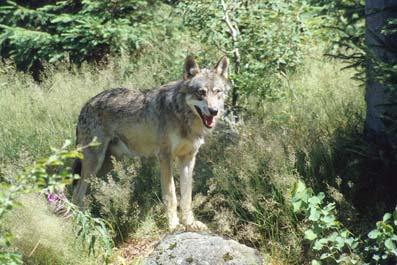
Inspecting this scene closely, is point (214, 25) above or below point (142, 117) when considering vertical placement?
above

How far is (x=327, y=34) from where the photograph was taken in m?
11.8

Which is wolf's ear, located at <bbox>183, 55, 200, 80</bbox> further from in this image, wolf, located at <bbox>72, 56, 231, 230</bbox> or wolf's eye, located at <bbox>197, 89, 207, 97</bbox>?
wolf's eye, located at <bbox>197, 89, 207, 97</bbox>

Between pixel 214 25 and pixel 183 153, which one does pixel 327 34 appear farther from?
pixel 183 153

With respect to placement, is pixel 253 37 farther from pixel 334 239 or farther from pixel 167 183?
pixel 334 239

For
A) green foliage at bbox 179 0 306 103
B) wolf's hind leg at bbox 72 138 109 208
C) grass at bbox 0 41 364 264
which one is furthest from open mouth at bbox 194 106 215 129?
green foliage at bbox 179 0 306 103

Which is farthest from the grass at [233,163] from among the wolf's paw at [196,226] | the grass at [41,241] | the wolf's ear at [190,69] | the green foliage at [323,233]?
the wolf's ear at [190,69]

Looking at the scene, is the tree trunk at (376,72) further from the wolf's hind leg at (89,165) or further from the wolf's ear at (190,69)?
the wolf's hind leg at (89,165)

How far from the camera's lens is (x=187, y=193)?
7.53 metres

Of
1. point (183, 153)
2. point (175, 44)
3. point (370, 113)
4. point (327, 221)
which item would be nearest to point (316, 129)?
point (370, 113)

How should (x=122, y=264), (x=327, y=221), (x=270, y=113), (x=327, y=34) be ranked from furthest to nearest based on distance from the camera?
(x=327, y=34) < (x=270, y=113) < (x=122, y=264) < (x=327, y=221)

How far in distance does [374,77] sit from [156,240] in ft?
8.83

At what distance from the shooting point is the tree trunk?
6465 millimetres

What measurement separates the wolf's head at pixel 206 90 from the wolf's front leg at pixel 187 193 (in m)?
0.55

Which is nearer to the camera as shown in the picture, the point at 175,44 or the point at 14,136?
the point at 14,136
